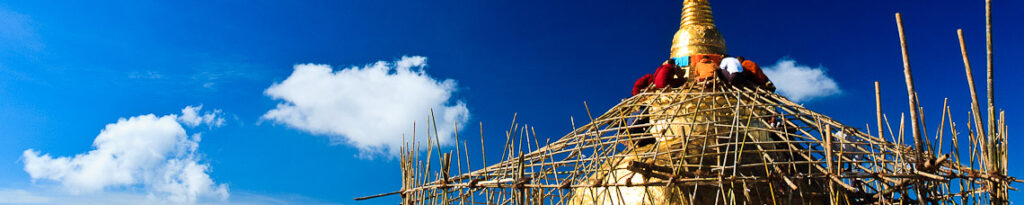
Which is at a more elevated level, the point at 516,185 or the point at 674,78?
the point at 674,78

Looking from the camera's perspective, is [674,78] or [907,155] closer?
[907,155]

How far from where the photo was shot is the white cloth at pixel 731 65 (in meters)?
10.7

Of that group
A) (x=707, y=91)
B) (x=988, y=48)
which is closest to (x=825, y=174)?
(x=988, y=48)

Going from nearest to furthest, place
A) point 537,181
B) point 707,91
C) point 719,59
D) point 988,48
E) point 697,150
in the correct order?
1. point 988,48
2. point 537,181
3. point 697,150
4. point 707,91
5. point 719,59

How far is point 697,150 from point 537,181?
2222 mm

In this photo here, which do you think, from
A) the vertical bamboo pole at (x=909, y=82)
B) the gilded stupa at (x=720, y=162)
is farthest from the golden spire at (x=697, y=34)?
the vertical bamboo pole at (x=909, y=82)

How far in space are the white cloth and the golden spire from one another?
1042 millimetres

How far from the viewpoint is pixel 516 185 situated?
826cm

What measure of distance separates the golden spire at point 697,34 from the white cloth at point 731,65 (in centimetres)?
104

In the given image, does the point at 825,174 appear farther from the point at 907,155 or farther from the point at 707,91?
the point at 707,91

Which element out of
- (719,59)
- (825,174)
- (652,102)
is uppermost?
(719,59)

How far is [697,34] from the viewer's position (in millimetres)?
12172

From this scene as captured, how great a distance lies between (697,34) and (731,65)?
1.49 m

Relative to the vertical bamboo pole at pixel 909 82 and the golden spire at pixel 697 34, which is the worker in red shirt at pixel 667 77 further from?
the vertical bamboo pole at pixel 909 82
